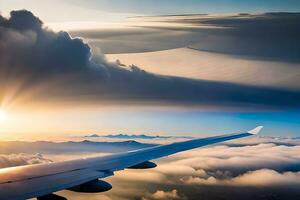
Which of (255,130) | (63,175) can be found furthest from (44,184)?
(255,130)

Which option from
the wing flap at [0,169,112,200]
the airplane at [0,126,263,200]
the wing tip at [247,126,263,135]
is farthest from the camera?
the wing tip at [247,126,263,135]

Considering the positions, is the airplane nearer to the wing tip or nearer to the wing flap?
the wing flap

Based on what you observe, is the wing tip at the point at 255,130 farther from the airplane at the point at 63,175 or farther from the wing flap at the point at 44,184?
the wing flap at the point at 44,184

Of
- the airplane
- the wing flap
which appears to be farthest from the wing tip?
the wing flap

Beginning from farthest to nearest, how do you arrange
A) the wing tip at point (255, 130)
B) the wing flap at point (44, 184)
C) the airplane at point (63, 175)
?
the wing tip at point (255, 130) → the airplane at point (63, 175) → the wing flap at point (44, 184)

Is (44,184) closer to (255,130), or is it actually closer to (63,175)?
(63,175)

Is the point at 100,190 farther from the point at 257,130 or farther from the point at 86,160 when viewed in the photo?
the point at 257,130

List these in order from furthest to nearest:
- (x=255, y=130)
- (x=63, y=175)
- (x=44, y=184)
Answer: (x=255, y=130), (x=63, y=175), (x=44, y=184)

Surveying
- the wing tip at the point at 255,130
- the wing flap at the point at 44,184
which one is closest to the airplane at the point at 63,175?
the wing flap at the point at 44,184
